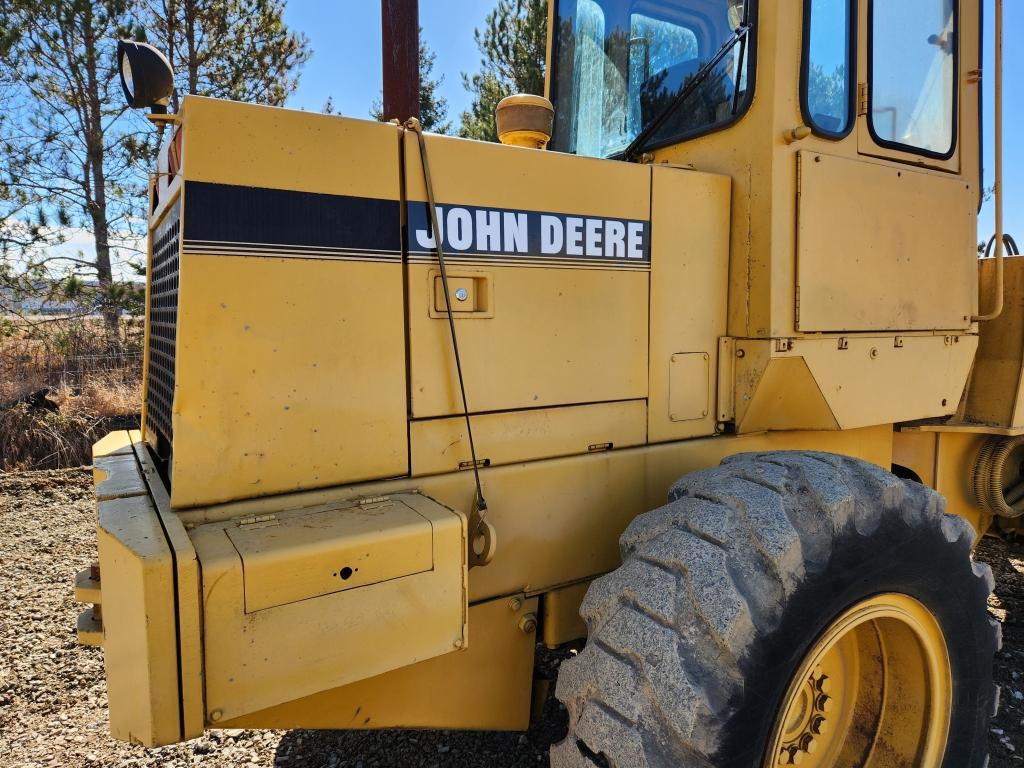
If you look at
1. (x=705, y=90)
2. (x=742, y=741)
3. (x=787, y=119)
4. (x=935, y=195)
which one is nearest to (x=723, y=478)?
(x=742, y=741)

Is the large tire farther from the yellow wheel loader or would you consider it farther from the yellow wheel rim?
the yellow wheel rim

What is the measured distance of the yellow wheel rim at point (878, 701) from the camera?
2.27 metres

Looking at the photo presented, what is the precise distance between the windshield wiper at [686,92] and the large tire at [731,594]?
4.32 feet

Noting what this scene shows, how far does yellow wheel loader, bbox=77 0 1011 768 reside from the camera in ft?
5.44

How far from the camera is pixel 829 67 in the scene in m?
2.53

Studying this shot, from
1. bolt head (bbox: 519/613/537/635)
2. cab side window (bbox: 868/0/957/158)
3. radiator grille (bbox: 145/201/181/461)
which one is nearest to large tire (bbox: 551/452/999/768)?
bolt head (bbox: 519/613/537/635)

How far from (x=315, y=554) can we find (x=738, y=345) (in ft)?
5.20

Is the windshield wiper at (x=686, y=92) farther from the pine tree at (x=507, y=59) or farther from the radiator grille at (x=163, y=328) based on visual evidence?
the pine tree at (x=507, y=59)

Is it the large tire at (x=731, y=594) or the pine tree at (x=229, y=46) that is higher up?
the pine tree at (x=229, y=46)

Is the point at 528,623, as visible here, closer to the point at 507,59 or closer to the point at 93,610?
the point at 93,610

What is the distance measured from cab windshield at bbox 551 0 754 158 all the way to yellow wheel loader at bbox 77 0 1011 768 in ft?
0.06

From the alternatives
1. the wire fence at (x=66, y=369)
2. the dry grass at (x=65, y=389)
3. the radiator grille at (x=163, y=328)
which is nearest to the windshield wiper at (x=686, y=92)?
the radiator grille at (x=163, y=328)

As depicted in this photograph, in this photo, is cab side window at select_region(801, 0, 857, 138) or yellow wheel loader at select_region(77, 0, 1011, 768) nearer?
yellow wheel loader at select_region(77, 0, 1011, 768)

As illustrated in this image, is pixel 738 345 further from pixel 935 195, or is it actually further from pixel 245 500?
pixel 245 500
